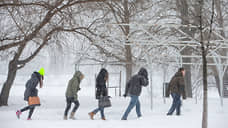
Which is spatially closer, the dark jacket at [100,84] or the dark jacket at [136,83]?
the dark jacket at [136,83]

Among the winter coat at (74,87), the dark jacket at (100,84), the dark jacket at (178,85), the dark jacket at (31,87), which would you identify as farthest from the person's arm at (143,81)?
the dark jacket at (31,87)

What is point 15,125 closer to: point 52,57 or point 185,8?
point 52,57

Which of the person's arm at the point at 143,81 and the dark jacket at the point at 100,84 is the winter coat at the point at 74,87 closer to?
the dark jacket at the point at 100,84

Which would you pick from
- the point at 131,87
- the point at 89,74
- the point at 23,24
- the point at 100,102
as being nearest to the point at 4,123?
the point at 100,102

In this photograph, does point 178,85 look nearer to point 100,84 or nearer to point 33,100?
point 100,84

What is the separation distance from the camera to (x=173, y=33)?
1697 cm

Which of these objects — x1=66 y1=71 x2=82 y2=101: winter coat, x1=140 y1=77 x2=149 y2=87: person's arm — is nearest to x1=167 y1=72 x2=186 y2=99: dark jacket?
x1=140 y1=77 x2=149 y2=87: person's arm

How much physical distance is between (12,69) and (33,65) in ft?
42.8

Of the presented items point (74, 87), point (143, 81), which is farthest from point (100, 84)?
point (143, 81)

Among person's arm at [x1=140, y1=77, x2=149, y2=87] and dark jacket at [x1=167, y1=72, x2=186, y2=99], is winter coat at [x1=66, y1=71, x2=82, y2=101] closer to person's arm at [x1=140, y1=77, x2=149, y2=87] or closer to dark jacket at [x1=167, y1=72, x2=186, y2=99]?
person's arm at [x1=140, y1=77, x2=149, y2=87]

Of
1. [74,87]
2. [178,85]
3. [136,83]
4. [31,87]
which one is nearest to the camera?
[31,87]

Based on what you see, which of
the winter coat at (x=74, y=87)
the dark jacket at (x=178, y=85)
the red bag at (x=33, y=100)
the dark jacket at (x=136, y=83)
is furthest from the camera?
the dark jacket at (x=178, y=85)

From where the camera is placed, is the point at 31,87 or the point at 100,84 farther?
the point at 100,84

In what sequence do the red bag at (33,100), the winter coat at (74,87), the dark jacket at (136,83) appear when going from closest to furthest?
the red bag at (33,100)
the dark jacket at (136,83)
the winter coat at (74,87)
